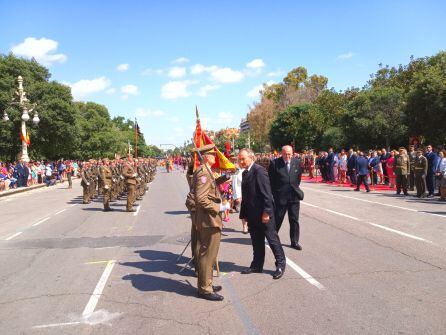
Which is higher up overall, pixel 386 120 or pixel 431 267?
pixel 386 120

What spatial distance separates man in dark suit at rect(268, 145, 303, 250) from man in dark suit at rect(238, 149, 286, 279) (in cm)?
130

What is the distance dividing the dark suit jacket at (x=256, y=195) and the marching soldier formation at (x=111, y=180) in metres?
8.51

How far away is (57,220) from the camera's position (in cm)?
1299

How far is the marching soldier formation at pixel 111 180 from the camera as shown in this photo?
14.5 m

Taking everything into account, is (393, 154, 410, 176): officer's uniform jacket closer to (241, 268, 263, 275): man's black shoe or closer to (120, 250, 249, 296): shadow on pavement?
(120, 250, 249, 296): shadow on pavement

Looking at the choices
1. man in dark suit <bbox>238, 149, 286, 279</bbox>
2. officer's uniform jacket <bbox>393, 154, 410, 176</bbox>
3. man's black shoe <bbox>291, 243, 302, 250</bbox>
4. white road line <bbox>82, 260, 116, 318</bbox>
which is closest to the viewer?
white road line <bbox>82, 260, 116, 318</bbox>

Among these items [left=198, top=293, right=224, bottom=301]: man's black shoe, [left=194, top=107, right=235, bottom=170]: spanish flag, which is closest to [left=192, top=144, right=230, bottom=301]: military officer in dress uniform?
[left=198, top=293, right=224, bottom=301]: man's black shoe

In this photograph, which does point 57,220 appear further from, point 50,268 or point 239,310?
point 239,310

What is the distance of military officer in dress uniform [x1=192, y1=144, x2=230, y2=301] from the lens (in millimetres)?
5348

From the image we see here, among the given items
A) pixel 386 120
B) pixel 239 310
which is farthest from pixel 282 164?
pixel 386 120

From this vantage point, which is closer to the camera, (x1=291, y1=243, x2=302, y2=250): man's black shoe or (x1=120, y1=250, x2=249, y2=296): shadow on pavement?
(x1=120, y1=250, x2=249, y2=296): shadow on pavement

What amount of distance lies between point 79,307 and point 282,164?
4.27 meters

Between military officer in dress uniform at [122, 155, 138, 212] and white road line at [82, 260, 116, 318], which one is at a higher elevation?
military officer in dress uniform at [122, 155, 138, 212]

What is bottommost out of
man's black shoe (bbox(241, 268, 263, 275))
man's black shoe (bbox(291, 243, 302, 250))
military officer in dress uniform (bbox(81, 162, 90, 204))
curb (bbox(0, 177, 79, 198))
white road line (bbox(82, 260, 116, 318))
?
white road line (bbox(82, 260, 116, 318))
